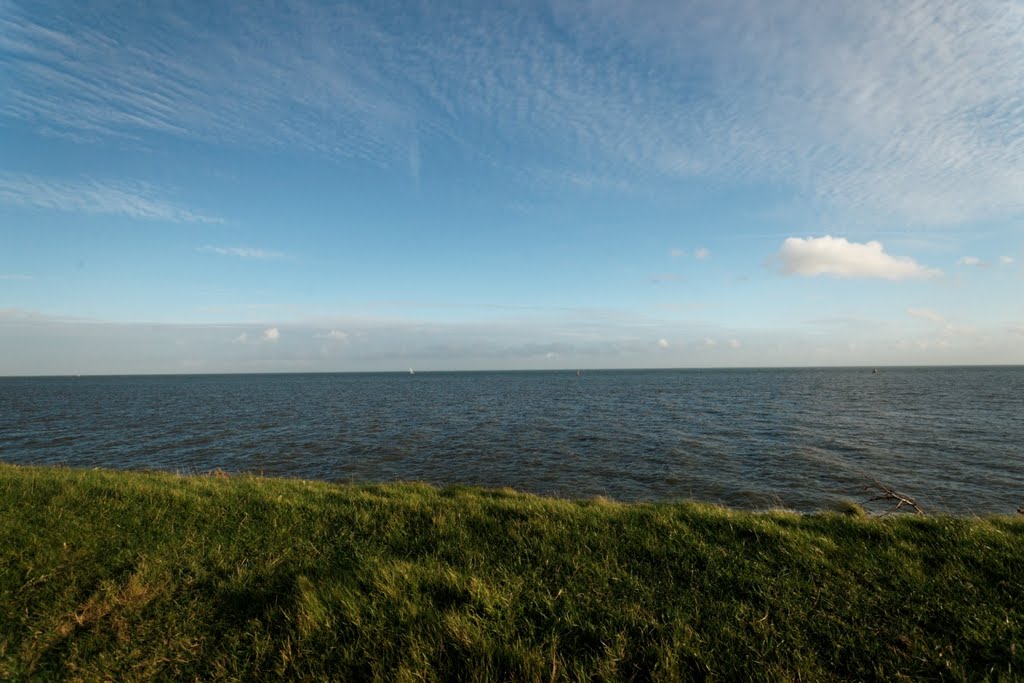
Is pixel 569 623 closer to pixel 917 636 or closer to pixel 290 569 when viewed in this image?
pixel 917 636

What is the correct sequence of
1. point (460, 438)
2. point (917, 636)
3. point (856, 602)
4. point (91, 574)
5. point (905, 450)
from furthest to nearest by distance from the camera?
point (460, 438) < point (905, 450) < point (91, 574) < point (856, 602) < point (917, 636)

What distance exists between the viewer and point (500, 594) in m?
6.04

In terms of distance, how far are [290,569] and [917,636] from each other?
8540mm

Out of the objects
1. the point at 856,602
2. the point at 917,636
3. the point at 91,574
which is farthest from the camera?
the point at 91,574

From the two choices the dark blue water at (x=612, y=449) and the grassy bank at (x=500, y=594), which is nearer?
the grassy bank at (x=500, y=594)

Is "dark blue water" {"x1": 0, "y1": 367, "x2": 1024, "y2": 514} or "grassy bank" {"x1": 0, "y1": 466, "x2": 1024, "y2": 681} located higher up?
"grassy bank" {"x1": 0, "y1": 466, "x2": 1024, "y2": 681}

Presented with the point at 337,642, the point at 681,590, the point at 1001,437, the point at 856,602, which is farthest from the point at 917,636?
the point at 1001,437

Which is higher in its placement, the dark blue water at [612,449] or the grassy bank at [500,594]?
the grassy bank at [500,594]

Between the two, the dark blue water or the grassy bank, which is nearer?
the grassy bank

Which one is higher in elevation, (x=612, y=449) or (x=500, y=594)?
(x=500, y=594)

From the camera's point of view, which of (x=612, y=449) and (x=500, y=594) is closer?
(x=500, y=594)

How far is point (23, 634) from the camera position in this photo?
5547 mm

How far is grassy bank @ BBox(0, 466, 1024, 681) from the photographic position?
4.99 metres

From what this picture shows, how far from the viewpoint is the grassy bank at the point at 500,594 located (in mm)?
4988
